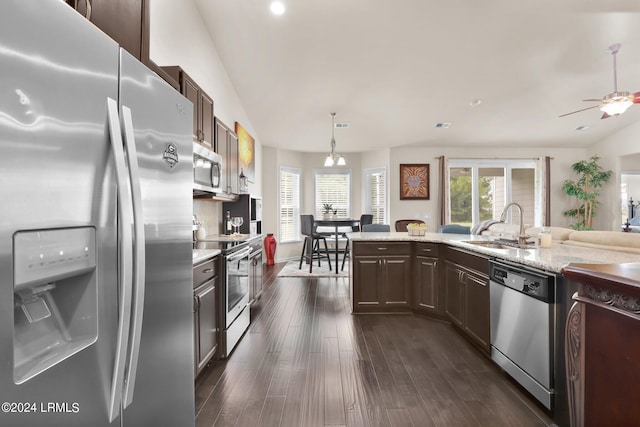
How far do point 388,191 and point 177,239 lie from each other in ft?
21.7

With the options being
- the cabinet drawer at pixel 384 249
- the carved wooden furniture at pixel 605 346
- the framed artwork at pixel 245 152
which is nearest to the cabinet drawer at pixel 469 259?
the cabinet drawer at pixel 384 249

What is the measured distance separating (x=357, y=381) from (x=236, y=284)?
1357mm

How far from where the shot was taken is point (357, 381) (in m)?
2.14

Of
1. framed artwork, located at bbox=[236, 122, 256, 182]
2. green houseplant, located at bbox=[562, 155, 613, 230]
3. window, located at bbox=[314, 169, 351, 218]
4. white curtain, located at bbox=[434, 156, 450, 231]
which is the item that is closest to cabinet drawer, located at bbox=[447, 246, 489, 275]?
framed artwork, located at bbox=[236, 122, 256, 182]

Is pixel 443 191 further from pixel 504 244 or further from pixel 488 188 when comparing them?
pixel 504 244

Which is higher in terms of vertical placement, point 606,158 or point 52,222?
point 606,158

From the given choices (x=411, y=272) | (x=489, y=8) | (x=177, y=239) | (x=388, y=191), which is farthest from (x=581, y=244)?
(x=388, y=191)

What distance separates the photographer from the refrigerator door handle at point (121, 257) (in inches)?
29.0

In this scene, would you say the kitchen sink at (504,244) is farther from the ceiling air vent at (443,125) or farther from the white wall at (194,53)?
the ceiling air vent at (443,125)

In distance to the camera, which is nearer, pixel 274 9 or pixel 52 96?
pixel 52 96

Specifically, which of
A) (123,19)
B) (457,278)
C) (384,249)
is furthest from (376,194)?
(123,19)

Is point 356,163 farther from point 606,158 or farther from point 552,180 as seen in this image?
point 606,158

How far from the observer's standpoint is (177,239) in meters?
1.14

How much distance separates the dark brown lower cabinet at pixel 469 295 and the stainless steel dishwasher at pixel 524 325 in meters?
0.11
